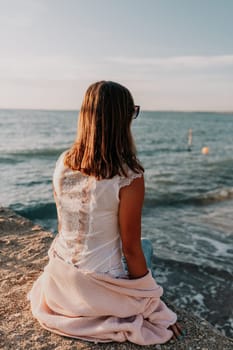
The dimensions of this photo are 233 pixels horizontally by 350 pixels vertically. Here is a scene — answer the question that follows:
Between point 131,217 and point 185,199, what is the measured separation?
9.23 meters

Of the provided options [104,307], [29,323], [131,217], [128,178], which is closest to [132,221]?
[131,217]

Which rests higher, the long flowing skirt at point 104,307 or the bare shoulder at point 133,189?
the bare shoulder at point 133,189

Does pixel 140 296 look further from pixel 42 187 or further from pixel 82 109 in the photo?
pixel 42 187

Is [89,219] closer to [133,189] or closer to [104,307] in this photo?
[133,189]

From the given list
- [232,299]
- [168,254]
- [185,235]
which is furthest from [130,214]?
[185,235]

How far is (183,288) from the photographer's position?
558 cm

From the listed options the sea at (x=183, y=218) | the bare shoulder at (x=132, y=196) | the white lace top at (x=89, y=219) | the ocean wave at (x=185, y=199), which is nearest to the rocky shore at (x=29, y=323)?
the white lace top at (x=89, y=219)

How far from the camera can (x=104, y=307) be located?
286 centimetres

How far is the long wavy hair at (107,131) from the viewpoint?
2.52 metres

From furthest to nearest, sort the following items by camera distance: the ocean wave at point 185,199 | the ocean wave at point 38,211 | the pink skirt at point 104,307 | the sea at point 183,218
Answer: the ocean wave at point 185,199, the ocean wave at point 38,211, the sea at point 183,218, the pink skirt at point 104,307

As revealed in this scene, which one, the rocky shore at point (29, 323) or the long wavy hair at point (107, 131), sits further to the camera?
the rocky shore at point (29, 323)

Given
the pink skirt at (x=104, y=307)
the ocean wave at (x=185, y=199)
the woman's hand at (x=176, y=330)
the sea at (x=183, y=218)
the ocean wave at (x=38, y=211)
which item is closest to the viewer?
the pink skirt at (x=104, y=307)

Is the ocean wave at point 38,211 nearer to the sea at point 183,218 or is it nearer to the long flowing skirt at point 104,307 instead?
the sea at point 183,218

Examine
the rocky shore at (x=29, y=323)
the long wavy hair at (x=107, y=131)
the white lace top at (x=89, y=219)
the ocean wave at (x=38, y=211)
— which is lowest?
the ocean wave at (x=38, y=211)
